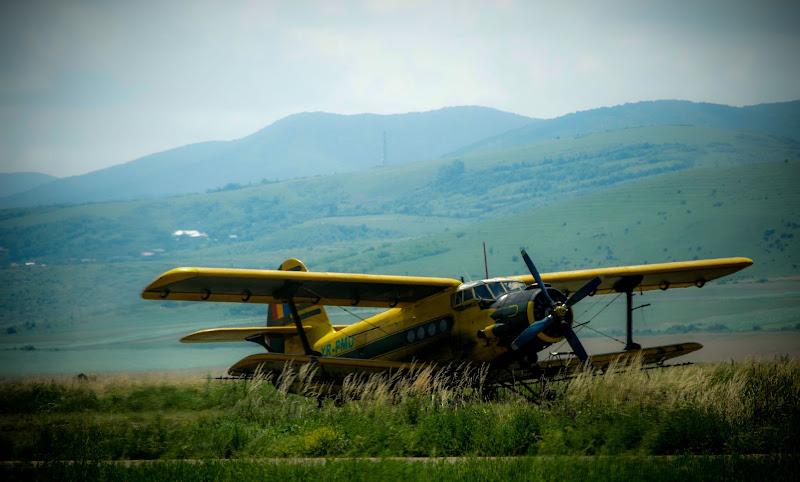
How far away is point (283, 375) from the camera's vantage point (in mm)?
15977

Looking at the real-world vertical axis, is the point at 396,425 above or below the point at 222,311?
above

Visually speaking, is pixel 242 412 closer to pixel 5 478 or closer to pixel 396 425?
pixel 396 425

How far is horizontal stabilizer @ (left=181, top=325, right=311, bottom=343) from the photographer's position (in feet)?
60.2

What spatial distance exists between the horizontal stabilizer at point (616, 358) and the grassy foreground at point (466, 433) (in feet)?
4.85

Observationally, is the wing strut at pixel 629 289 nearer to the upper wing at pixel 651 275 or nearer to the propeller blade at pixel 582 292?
the upper wing at pixel 651 275

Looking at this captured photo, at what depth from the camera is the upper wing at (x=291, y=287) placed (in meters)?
14.4

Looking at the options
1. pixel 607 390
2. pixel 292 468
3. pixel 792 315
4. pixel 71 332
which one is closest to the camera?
pixel 292 468

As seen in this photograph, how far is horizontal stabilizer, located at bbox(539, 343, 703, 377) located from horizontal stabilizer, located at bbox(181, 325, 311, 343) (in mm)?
7257

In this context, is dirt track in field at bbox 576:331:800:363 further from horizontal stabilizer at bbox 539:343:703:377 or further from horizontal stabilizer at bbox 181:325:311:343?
horizontal stabilizer at bbox 181:325:311:343

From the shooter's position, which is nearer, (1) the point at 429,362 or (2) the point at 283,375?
(2) the point at 283,375

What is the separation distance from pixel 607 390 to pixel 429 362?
4453mm

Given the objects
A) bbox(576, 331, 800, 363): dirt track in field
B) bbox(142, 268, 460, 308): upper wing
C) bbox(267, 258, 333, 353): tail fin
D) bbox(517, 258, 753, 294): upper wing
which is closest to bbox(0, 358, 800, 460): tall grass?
bbox(142, 268, 460, 308): upper wing

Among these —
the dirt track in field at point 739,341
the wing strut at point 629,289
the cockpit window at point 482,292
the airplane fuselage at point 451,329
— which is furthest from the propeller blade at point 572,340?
the dirt track in field at point 739,341

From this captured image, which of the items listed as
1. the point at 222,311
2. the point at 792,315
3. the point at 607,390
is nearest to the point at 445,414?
the point at 607,390
